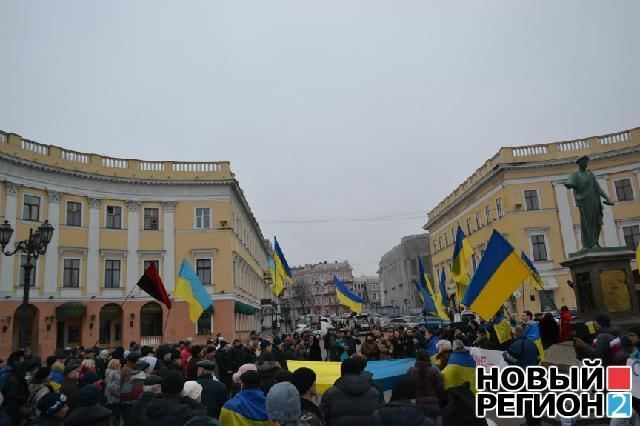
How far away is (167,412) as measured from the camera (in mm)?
4840

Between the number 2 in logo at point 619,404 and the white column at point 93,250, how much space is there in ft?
104

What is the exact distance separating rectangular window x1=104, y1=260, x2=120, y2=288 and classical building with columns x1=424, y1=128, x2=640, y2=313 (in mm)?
30710

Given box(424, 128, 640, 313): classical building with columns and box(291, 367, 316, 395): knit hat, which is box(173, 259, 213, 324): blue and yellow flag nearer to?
box(291, 367, 316, 395): knit hat

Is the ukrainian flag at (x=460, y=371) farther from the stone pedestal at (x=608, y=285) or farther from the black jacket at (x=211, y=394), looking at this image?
the stone pedestal at (x=608, y=285)

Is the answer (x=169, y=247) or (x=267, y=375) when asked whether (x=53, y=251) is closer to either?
(x=169, y=247)

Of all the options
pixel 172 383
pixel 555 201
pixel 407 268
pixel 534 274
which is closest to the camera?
pixel 172 383

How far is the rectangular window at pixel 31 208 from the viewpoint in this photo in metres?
29.2

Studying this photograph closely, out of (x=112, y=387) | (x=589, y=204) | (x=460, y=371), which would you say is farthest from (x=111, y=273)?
(x=460, y=371)

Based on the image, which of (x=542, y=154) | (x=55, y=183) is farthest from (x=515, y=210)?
(x=55, y=183)

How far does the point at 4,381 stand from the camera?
24.9ft

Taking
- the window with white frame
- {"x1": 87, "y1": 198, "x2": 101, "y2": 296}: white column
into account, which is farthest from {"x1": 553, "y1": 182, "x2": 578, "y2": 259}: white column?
{"x1": 87, "y1": 198, "x2": 101, "y2": 296}: white column

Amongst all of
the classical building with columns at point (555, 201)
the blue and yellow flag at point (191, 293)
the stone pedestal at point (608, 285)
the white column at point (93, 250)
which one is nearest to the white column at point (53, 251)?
the white column at point (93, 250)

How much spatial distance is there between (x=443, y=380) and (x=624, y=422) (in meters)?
2.83

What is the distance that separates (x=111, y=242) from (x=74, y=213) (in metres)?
3.07
